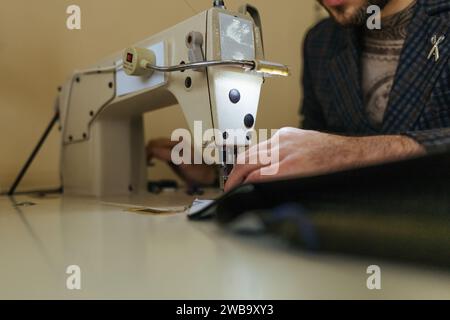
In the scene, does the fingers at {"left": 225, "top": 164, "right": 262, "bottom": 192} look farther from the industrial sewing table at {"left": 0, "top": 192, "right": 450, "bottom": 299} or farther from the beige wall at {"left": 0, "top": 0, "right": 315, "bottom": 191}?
the beige wall at {"left": 0, "top": 0, "right": 315, "bottom": 191}

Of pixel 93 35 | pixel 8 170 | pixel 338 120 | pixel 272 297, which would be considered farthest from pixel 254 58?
pixel 8 170

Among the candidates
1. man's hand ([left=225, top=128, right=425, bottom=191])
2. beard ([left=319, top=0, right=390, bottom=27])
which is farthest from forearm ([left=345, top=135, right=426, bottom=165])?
beard ([left=319, top=0, right=390, bottom=27])

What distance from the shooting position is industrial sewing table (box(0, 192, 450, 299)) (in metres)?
0.33

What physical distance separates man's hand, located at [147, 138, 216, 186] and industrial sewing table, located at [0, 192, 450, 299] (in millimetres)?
681

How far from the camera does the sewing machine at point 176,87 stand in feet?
2.29

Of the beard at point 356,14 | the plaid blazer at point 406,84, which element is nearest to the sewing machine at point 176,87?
the plaid blazer at point 406,84

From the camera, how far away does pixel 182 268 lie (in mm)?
394

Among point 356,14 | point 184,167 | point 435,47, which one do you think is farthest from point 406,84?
point 184,167

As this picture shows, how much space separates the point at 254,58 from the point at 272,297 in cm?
50

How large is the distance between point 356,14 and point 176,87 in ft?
2.01

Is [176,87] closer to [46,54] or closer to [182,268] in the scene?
[182,268]

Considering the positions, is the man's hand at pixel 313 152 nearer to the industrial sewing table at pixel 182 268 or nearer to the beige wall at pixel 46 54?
the industrial sewing table at pixel 182 268

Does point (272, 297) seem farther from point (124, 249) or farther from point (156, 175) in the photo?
point (156, 175)
